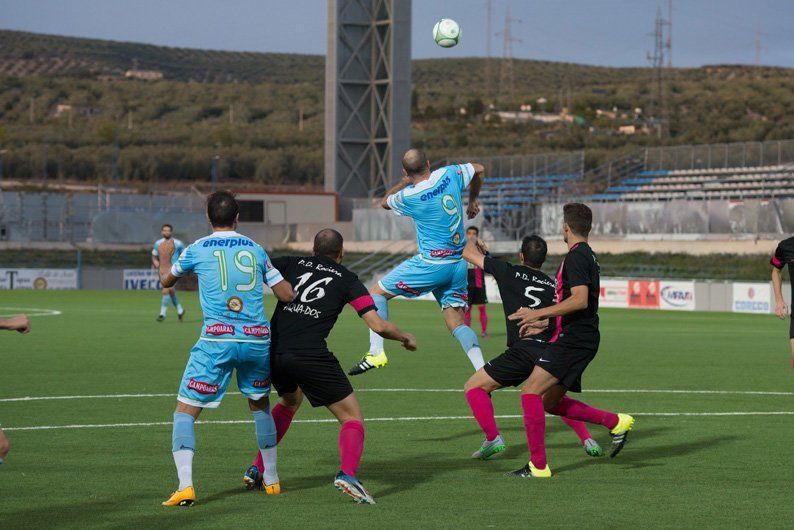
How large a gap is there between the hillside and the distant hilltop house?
151cm

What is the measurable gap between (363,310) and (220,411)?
507 cm

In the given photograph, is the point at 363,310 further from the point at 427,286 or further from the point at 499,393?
the point at 499,393

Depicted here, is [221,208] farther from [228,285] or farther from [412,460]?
[412,460]

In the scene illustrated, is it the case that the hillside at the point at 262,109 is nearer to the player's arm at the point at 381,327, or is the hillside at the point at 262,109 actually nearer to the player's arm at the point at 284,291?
the player's arm at the point at 381,327

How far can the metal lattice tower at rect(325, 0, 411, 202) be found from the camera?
6662cm

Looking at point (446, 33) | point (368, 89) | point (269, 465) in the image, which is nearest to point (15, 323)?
point (269, 465)

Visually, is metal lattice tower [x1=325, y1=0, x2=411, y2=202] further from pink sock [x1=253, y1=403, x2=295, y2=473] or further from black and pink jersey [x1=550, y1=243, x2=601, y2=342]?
pink sock [x1=253, y1=403, x2=295, y2=473]

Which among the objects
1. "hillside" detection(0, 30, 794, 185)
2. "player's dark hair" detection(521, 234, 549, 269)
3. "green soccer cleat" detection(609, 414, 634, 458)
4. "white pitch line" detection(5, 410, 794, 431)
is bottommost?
"white pitch line" detection(5, 410, 794, 431)

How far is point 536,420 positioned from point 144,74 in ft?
602

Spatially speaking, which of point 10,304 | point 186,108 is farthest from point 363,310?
point 186,108

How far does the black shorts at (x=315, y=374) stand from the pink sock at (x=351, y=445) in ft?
0.68

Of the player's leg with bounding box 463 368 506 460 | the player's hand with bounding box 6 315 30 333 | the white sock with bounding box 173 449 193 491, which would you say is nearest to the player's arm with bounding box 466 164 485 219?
the player's leg with bounding box 463 368 506 460

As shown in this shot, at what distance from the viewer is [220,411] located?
12.9 meters

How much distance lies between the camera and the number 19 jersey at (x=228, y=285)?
797 centimetres
